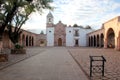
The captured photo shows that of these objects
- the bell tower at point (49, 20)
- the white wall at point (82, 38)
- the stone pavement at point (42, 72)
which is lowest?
the stone pavement at point (42, 72)

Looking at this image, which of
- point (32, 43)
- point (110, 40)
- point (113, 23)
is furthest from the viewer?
point (32, 43)

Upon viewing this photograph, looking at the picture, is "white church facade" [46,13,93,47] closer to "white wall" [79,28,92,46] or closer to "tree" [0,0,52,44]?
"white wall" [79,28,92,46]

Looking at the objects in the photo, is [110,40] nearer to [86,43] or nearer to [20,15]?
[86,43]

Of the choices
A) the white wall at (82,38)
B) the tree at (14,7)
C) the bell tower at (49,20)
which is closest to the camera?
the tree at (14,7)

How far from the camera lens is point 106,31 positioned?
153 ft

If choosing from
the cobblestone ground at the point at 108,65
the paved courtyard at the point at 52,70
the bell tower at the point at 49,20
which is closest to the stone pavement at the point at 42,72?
the paved courtyard at the point at 52,70

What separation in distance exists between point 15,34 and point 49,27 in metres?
46.3

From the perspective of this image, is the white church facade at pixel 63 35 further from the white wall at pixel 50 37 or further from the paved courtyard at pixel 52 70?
the paved courtyard at pixel 52 70

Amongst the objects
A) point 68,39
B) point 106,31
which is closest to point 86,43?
point 68,39

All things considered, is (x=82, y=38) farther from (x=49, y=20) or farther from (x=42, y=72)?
(x=42, y=72)

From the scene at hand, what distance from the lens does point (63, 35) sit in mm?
75688

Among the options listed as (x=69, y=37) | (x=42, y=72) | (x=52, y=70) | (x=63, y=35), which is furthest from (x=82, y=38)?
(x=42, y=72)

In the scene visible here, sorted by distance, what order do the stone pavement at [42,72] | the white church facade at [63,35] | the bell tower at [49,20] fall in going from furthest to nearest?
the bell tower at [49,20] < the white church facade at [63,35] < the stone pavement at [42,72]

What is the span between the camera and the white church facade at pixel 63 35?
7538 centimetres
